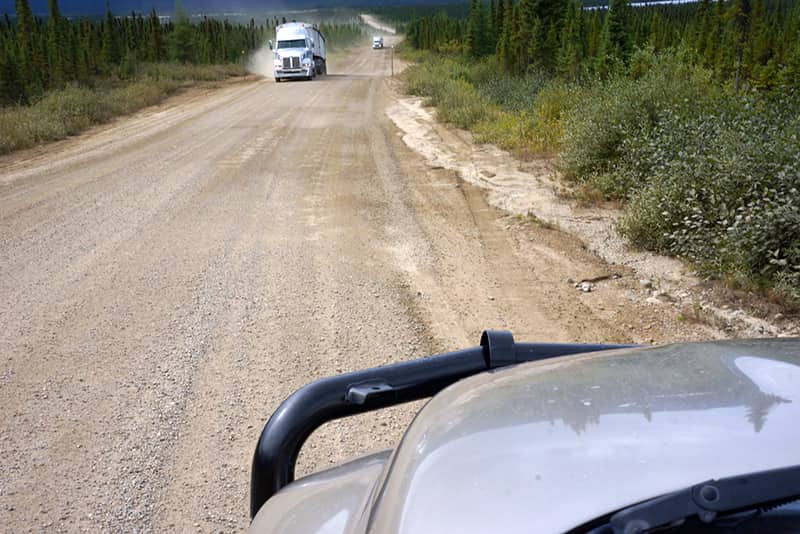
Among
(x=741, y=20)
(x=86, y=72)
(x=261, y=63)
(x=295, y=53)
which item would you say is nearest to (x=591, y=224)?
(x=295, y=53)

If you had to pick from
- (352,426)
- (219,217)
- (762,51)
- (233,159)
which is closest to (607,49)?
(233,159)

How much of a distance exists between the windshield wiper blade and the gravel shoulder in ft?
8.50

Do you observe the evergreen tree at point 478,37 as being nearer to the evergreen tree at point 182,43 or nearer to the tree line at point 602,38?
the tree line at point 602,38

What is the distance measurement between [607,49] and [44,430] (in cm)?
2770

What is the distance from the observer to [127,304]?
584cm

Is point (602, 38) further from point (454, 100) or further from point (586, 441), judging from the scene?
point (586, 441)

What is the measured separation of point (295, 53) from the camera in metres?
33.5

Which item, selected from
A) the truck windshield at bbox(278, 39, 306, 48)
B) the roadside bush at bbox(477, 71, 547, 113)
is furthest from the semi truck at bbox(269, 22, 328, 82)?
the roadside bush at bbox(477, 71, 547, 113)

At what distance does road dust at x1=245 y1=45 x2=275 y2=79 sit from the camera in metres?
43.6

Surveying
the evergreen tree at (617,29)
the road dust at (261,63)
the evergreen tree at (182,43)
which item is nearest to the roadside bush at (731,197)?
the evergreen tree at (617,29)

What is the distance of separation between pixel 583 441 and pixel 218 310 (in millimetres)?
4787

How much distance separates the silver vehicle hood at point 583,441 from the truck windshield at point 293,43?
34976 millimetres

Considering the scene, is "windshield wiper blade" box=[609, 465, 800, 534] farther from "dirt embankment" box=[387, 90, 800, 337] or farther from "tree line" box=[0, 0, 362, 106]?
"tree line" box=[0, 0, 362, 106]

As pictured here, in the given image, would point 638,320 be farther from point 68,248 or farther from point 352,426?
point 68,248
